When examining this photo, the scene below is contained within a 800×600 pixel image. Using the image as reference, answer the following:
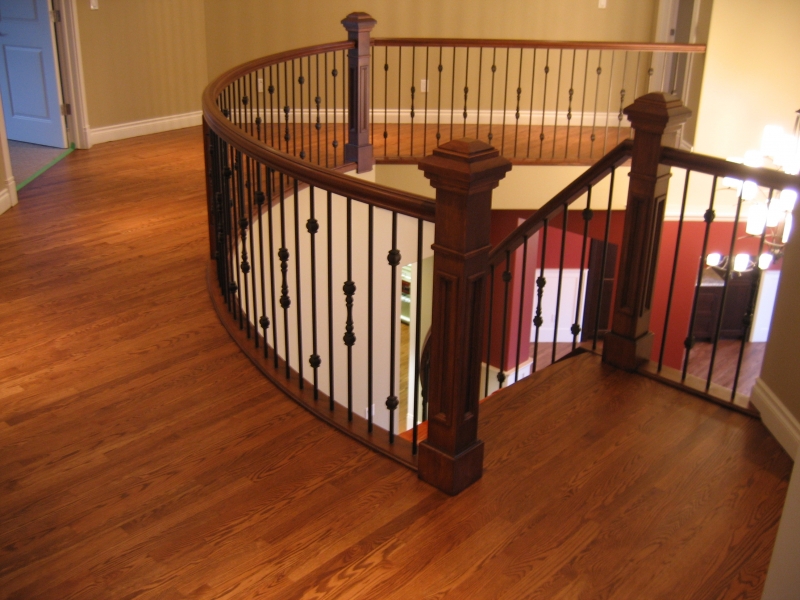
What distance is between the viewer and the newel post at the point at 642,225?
3150mm

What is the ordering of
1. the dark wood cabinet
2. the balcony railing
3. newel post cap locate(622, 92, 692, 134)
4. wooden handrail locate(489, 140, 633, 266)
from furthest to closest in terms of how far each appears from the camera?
the dark wood cabinet
wooden handrail locate(489, 140, 633, 266)
newel post cap locate(622, 92, 692, 134)
the balcony railing

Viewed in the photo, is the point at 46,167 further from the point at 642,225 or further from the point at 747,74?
the point at 747,74

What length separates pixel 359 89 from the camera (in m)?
6.23

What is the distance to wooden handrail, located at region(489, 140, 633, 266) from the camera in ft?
10.8

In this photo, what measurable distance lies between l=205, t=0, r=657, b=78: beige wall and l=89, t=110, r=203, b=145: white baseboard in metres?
0.72

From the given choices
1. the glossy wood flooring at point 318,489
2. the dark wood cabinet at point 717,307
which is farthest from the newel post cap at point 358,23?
the dark wood cabinet at point 717,307

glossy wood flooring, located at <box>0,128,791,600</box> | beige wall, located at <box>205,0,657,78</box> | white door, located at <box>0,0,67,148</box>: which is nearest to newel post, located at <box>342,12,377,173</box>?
beige wall, located at <box>205,0,657,78</box>

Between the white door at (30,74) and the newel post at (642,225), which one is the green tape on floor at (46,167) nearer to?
the white door at (30,74)

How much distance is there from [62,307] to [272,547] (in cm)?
221

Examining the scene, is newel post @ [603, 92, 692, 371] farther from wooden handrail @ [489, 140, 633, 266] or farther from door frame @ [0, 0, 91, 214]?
door frame @ [0, 0, 91, 214]

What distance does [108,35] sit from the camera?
7.34 m

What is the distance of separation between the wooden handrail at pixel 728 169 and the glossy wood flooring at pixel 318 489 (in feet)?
3.01

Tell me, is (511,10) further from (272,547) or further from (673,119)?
(272,547)

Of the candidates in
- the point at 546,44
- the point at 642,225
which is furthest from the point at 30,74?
the point at 642,225
